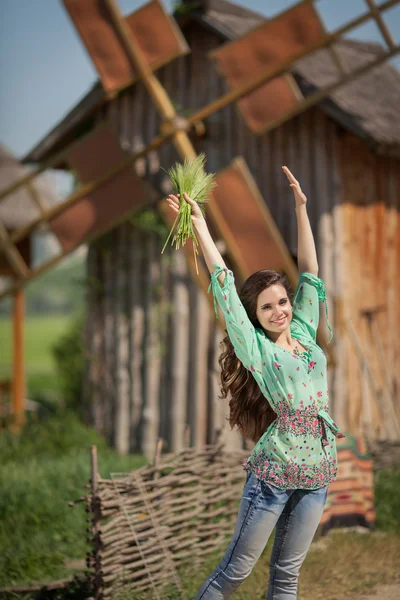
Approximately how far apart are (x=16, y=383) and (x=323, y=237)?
16.1 feet

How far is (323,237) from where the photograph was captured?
696 centimetres

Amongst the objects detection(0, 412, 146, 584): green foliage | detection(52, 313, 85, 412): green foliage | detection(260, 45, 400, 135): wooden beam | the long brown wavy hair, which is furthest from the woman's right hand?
detection(52, 313, 85, 412): green foliage

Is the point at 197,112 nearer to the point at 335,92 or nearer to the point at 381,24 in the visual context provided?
the point at 335,92

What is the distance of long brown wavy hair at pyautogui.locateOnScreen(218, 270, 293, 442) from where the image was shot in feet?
10.3

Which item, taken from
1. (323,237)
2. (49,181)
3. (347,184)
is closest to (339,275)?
(323,237)

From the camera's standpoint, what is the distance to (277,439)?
3.01 metres

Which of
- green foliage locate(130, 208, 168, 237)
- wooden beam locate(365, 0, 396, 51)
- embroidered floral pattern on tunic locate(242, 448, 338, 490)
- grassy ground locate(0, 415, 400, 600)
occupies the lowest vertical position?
grassy ground locate(0, 415, 400, 600)

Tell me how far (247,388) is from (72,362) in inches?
307

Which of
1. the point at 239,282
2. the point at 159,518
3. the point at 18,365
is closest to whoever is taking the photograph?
the point at 159,518

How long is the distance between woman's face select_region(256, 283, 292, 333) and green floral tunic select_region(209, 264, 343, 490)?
0.06 meters

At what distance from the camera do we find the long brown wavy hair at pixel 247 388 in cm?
313

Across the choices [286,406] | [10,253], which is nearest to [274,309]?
[286,406]

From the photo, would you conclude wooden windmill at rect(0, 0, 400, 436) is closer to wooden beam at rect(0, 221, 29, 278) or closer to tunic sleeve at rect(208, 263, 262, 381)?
wooden beam at rect(0, 221, 29, 278)

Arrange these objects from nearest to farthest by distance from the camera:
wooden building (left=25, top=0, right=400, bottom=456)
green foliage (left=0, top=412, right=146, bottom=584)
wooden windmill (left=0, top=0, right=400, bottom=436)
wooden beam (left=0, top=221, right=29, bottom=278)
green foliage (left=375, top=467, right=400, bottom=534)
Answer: green foliage (left=0, top=412, right=146, bottom=584) → green foliage (left=375, top=467, right=400, bottom=534) → wooden windmill (left=0, top=0, right=400, bottom=436) → wooden building (left=25, top=0, right=400, bottom=456) → wooden beam (left=0, top=221, right=29, bottom=278)
